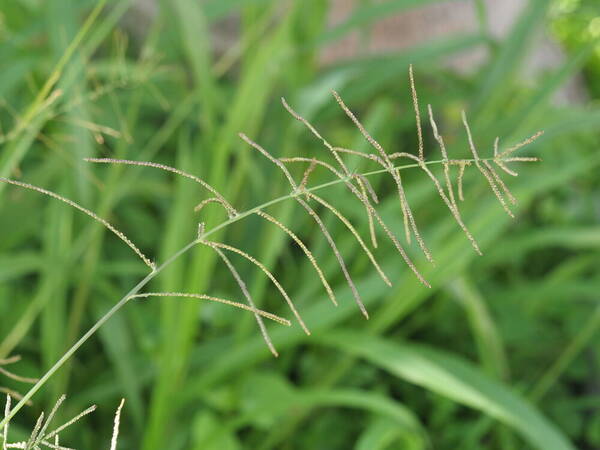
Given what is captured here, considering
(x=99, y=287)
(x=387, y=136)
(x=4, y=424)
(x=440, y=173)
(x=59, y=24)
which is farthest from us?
(x=387, y=136)

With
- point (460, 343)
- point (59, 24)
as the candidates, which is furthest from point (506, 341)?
point (59, 24)

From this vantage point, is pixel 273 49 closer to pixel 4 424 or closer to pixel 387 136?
pixel 387 136

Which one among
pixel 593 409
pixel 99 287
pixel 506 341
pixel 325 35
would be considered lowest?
pixel 593 409

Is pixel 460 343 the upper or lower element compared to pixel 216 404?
lower

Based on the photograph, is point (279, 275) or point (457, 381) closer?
point (457, 381)
